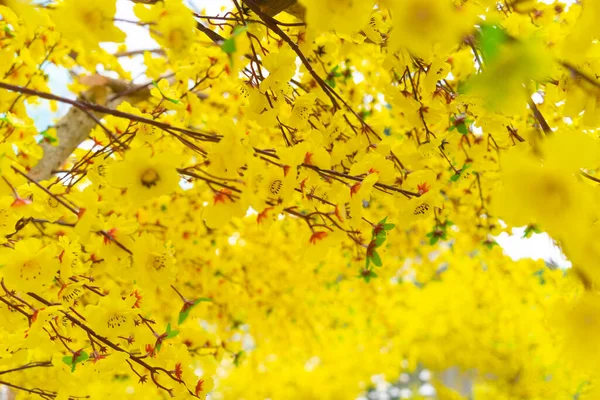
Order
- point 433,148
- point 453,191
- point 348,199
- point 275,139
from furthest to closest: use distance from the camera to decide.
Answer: point 453,191, point 275,139, point 433,148, point 348,199

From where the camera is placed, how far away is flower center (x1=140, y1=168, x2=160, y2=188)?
684 millimetres

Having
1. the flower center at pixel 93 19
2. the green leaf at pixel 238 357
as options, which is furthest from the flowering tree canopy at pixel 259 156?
the green leaf at pixel 238 357

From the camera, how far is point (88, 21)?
622mm

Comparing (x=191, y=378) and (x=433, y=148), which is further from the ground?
(x=433, y=148)

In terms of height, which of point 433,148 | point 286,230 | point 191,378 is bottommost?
point 191,378

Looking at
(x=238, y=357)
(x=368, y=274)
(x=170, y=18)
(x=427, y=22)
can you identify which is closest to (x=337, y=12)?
(x=427, y=22)

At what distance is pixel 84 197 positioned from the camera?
0.76 metres

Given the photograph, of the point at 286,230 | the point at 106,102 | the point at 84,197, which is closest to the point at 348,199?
the point at 84,197

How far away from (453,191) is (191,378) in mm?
1382

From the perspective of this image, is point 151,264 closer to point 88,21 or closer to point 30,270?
point 30,270

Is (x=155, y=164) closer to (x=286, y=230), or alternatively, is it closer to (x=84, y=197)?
(x=84, y=197)

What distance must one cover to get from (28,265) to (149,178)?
31 cm

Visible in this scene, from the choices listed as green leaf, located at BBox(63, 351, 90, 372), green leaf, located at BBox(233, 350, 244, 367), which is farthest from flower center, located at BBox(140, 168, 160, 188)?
green leaf, located at BBox(233, 350, 244, 367)

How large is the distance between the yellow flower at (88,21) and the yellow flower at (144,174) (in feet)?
0.56
